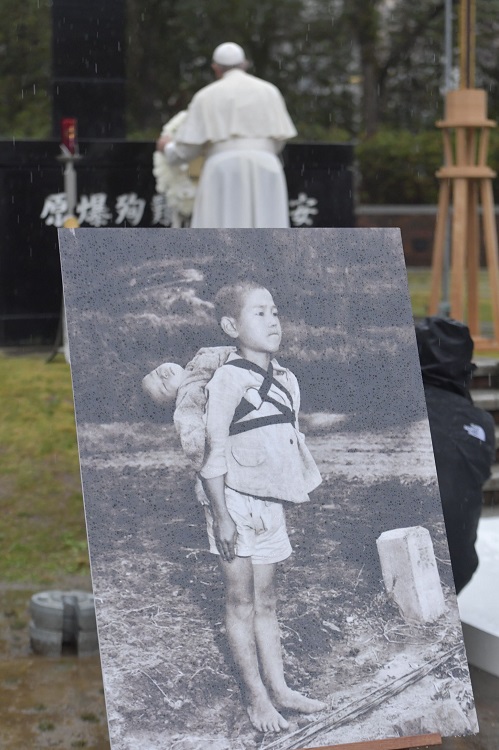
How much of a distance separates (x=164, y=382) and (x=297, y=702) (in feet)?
2.63

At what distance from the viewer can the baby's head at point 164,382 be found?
3.13 m

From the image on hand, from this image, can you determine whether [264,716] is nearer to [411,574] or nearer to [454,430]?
[411,574]

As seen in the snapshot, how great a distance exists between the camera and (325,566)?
3.16m

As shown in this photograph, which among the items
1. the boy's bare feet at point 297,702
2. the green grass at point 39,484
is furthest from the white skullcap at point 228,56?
the boy's bare feet at point 297,702

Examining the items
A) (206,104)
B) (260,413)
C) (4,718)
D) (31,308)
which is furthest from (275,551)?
(31,308)

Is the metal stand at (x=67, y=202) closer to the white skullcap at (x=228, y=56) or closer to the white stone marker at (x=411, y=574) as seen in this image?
the white skullcap at (x=228, y=56)

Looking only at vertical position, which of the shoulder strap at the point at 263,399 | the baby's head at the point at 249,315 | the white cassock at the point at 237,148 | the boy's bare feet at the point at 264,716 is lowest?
the boy's bare feet at the point at 264,716

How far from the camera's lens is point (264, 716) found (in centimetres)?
297

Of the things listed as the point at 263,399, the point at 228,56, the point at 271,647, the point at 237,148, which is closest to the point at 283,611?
the point at 271,647

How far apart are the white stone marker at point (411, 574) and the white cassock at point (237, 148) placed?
4255 millimetres

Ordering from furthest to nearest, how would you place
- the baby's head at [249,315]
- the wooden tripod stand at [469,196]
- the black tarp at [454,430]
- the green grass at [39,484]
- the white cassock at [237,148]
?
the wooden tripod stand at [469,196] → the white cassock at [237,148] → the green grass at [39,484] → the black tarp at [454,430] → the baby's head at [249,315]

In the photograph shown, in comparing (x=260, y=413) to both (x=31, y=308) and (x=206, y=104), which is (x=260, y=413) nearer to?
(x=206, y=104)

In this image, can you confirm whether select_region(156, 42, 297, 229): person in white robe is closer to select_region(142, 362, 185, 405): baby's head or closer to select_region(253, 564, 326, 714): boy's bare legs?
select_region(142, 362, 185, 405): baby's head

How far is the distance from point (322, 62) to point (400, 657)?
2322 centimetres
